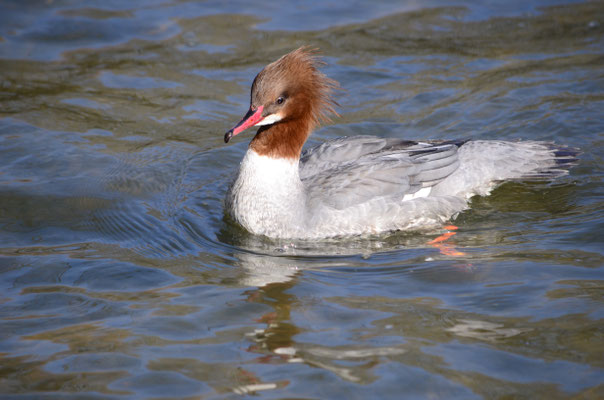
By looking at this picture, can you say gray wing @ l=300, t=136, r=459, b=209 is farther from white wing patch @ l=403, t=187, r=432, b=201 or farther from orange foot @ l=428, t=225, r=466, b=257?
orange foot @ l=428, t=225, r=466, b=257

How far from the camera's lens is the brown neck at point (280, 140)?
266 inches

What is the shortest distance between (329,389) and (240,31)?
27.1ft

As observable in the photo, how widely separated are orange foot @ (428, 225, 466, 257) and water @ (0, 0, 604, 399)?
0.13 feet

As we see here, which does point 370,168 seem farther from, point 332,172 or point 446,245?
point 446,245

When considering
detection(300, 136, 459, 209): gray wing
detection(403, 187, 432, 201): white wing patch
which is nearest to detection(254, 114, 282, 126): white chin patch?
detection(300, 136, 459, 209): gray wing

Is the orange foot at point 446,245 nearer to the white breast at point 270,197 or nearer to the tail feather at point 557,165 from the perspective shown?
the tail feather at point 557,165

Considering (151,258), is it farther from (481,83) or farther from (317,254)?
(481,83)

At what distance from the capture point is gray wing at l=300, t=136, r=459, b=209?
6840 mm

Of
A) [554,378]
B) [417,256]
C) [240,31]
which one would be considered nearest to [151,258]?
[417,256]

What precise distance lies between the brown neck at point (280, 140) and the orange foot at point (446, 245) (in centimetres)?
161

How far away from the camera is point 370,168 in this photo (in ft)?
22.9

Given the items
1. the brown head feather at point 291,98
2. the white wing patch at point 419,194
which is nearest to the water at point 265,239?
the white wing patch at point 419,194

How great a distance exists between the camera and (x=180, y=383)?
14.8ft

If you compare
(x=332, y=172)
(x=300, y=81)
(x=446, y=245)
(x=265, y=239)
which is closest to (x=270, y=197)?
(x=265, y=239)
